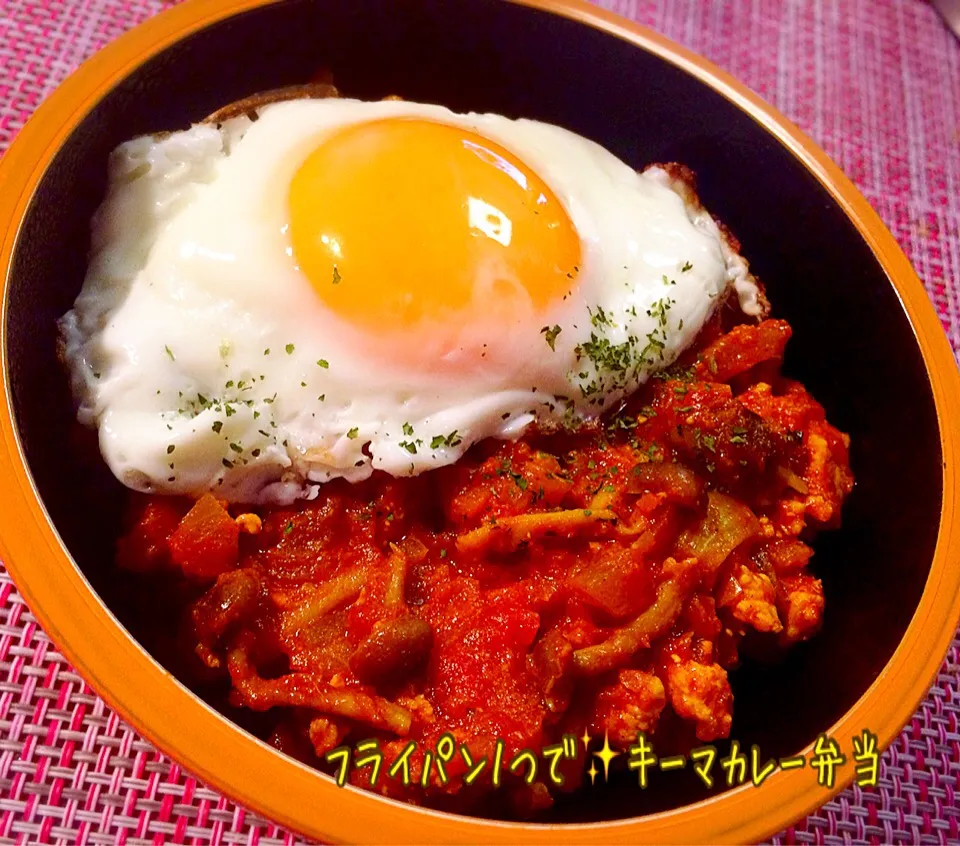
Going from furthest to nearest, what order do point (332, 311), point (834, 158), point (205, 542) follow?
point (834, 158)
point (332, 311)
point (205, 542)

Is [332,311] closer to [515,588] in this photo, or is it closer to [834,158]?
[515,588]

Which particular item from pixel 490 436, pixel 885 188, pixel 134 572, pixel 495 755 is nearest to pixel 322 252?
pixel 490 436

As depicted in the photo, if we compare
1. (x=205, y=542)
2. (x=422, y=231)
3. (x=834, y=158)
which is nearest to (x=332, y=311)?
(x=422, y=231)

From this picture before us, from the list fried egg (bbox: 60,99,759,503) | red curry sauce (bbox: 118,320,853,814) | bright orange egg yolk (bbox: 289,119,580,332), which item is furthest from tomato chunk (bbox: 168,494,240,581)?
bright orange egg yolk (bbox: 289,119,580,332)

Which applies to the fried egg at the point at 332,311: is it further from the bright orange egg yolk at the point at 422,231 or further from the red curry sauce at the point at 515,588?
the red curry sauce at the point at 515,588

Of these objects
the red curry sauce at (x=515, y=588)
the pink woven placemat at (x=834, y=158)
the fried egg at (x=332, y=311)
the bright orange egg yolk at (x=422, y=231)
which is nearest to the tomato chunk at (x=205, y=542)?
the red curry sauce at (x=515, y=588)

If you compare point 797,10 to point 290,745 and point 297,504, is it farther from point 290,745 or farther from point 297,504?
point 290,745

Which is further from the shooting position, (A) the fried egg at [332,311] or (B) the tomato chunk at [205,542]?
(A) the fried egg at [332,311]
